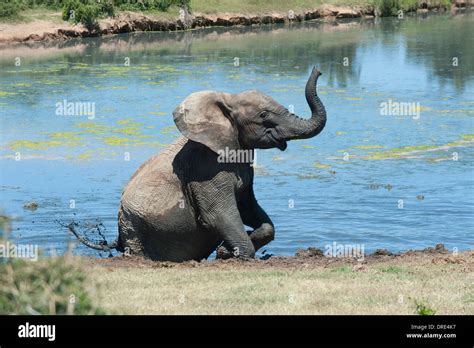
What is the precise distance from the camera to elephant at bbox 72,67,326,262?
14.9 meters

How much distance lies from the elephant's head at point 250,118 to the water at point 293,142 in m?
2.98

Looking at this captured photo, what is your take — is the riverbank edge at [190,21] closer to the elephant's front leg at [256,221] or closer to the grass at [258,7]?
the grass at [258,7]

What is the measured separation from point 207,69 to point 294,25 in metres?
30.8

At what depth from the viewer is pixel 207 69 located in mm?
43188

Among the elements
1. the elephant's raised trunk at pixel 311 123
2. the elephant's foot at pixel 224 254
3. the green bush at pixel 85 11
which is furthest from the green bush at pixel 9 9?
the elephant's foot at pixel 224 254

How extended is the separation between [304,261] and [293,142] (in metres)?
12.5

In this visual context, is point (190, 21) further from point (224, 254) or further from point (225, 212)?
point (224, 254)

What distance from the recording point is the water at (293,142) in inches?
769

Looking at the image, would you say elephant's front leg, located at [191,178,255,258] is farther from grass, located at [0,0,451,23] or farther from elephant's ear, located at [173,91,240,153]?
grass, located at [0,0,451,23]

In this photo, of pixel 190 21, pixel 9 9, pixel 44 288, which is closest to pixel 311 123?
pixel 44 288

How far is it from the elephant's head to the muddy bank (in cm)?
156

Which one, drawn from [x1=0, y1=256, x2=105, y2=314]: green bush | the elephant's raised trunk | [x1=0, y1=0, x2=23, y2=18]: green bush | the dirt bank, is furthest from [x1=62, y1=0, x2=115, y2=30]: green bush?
[x1=0, y1=256, x2=105, y2=314]: green bush
